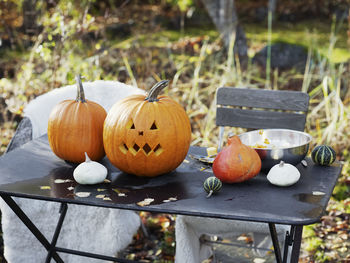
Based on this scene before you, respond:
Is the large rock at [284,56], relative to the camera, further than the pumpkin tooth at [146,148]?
Yes

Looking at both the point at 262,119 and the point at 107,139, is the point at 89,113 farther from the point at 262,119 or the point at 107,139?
the point at 262,119

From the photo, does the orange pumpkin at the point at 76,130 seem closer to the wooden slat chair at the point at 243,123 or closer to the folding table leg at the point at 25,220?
the folding table leg at the point at 25,220

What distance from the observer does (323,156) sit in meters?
1.94

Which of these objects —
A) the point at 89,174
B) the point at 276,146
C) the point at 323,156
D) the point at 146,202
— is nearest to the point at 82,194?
the point at 89,174

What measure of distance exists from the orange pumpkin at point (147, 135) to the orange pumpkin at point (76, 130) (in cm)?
10

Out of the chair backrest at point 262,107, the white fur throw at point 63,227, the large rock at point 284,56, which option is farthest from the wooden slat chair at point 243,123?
the large rock at point 284,56

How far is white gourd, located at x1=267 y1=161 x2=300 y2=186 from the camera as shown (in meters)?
1.73

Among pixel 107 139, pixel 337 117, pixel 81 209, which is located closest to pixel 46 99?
pixel 81 209

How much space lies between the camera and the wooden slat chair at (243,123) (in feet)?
7.75

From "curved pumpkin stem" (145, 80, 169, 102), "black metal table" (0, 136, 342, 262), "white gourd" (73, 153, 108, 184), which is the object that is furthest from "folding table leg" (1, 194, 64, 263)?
"curved pumpkin stem" (145, 80, 169, 102)

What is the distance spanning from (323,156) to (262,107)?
94 cm

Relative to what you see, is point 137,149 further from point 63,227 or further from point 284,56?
point 284,56

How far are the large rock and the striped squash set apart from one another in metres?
3.88

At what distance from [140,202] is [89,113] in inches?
21.1
